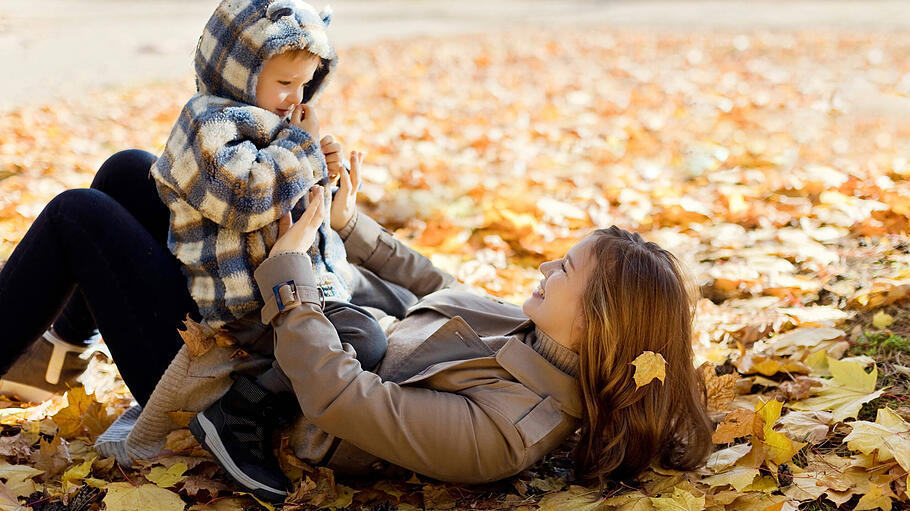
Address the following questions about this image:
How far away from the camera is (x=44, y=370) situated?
2.59 metres

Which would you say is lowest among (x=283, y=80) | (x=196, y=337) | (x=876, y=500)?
(x=196, y=337)

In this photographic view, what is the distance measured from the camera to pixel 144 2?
1309 cm

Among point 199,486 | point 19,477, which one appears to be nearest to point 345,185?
point 199,486

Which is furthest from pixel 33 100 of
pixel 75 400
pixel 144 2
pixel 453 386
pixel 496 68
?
pixel 144 2

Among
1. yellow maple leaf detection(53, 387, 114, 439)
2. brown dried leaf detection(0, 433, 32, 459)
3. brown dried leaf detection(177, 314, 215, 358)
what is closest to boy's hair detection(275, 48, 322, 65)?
brown dried leaf detection(177, 314, 215, 358)

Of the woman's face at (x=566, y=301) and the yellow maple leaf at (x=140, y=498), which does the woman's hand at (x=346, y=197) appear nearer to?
the woman's face at (x=566, y=301)

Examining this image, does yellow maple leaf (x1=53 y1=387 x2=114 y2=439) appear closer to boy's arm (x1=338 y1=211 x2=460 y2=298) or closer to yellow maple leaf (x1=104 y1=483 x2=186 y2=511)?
yellow maple leaf (x1=104 y1=483 x2=186 y2=511)

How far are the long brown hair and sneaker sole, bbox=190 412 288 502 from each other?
79cm

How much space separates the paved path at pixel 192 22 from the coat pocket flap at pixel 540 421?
5855 mm

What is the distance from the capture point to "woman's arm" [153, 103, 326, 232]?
6.48 ft

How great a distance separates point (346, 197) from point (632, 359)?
39.5 inches

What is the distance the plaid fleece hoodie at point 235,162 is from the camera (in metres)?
1.99

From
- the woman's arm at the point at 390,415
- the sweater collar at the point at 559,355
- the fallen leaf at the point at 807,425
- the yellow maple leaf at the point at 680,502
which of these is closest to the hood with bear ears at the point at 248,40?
A: the woman's arm at the point at 390,415

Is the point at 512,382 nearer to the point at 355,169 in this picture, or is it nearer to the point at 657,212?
the point at 355,169
